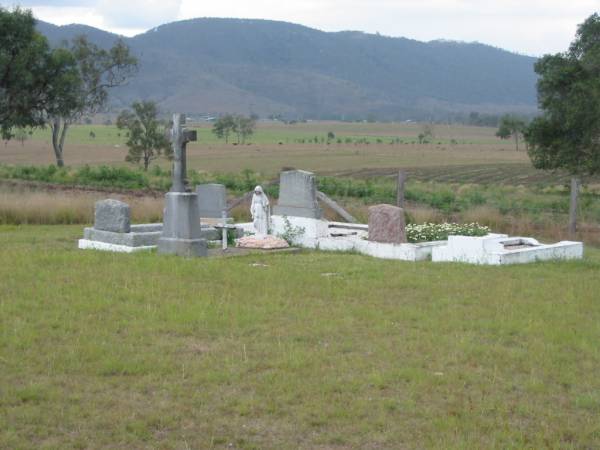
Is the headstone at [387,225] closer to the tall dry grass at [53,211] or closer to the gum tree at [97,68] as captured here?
the tall dry grass at [53,211]

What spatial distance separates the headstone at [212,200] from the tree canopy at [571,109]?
51.7ft

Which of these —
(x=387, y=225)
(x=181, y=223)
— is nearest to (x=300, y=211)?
(x=387, y=225)

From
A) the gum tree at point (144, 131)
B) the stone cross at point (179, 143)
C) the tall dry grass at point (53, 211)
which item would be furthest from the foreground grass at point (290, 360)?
the gum tree at point (144, 131)

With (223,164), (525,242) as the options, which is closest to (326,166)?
(223,164)

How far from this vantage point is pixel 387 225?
15.9m

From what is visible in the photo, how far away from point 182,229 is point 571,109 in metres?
19.5

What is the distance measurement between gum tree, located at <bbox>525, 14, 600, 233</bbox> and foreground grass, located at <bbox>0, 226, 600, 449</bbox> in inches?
763

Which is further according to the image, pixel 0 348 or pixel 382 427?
pixel 0 348

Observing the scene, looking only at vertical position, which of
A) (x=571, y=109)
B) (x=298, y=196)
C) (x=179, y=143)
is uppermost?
(x=571, y=109)

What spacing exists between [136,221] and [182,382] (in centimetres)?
1487

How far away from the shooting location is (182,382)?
6.92 meters

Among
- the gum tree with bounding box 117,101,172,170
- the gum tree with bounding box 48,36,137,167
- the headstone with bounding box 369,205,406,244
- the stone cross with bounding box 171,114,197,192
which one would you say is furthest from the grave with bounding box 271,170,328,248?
the gum tree with bounding box 48,36,137,167

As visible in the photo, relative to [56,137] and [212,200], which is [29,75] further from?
[56,137]

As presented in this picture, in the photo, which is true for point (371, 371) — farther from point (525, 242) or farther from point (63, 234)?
point (63, 234)
